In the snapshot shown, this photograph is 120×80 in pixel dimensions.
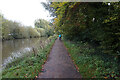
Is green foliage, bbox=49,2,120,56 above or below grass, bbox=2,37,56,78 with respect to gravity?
above

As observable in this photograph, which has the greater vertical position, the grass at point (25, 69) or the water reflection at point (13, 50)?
the grass at point (25, 69)

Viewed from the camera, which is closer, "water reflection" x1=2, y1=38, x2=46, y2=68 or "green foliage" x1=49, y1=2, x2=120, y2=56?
"green foliage" x1=49, y1=2, x2=120, y2=56

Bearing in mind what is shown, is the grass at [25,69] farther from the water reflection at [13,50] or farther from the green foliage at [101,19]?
the green foliage at [101,19]

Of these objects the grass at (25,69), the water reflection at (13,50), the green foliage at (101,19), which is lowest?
the water reflection at (13,50)

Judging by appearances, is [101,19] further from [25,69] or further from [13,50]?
[13,50]

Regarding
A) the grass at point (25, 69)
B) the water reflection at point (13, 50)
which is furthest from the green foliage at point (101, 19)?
the water reflection at point (13, 50)

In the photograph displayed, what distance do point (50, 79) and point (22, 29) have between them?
29927mm

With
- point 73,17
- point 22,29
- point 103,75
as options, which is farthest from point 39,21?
point 103,75

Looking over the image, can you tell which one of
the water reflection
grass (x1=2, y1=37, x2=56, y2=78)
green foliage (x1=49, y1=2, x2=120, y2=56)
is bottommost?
the water reflection

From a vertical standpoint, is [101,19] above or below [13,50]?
above

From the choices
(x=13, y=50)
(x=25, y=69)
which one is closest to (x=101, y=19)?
(x=25, y=69)

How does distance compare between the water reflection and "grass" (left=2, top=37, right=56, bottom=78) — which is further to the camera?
the water reflection

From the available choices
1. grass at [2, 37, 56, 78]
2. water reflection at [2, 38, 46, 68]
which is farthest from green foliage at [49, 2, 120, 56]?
water reflection at [2, 38, 46, 68]

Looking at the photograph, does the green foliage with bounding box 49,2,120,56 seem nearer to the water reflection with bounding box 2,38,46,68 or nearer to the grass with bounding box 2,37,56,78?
the grass with bounding box 2,37,56,78
